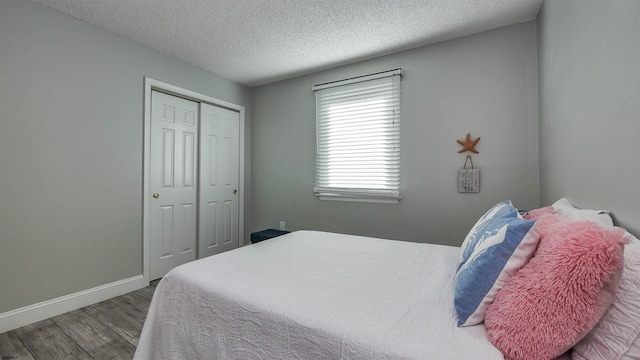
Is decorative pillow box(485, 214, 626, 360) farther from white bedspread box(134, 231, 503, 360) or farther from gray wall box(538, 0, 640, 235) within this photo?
gray wall box(538, 0, 640, 235)

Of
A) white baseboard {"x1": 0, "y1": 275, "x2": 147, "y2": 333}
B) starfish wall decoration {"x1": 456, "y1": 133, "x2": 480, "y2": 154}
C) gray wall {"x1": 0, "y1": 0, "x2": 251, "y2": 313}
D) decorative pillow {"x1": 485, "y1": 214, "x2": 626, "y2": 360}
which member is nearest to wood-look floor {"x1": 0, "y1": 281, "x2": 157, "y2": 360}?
white baseboard {"x1": 0, "y1": 275, "x2": 147, "y2": 333}

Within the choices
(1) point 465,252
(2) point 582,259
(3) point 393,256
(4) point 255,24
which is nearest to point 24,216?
(4) point 255,24

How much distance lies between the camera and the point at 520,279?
2.77 ft

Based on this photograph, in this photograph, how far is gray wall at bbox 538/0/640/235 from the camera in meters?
0.96

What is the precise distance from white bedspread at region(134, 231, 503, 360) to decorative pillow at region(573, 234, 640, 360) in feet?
0.76

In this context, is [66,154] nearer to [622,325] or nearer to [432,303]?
[432,303]

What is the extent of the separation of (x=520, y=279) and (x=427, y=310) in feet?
1.09

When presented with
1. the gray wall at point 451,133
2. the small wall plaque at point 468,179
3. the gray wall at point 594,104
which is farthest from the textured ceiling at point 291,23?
the small wall plaque at point 468,179

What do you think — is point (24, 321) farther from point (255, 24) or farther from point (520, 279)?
point (520, 279)

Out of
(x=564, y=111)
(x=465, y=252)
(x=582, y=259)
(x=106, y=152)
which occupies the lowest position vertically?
(x=465, y=252)

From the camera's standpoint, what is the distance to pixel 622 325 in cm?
67

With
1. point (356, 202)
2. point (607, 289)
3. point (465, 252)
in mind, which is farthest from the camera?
point (356, 202)

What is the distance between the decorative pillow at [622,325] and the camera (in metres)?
0.65

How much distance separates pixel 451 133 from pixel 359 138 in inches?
38.2
